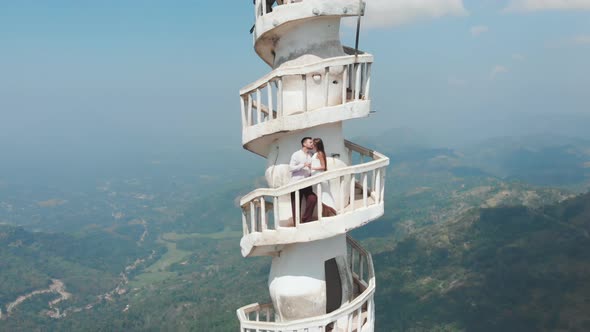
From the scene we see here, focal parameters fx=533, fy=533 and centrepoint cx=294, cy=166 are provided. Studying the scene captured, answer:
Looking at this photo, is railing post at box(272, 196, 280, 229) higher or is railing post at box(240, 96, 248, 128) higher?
railing post at box(240, 96, 248, 128)

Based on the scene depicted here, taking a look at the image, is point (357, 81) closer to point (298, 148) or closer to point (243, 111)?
point (298, 148)

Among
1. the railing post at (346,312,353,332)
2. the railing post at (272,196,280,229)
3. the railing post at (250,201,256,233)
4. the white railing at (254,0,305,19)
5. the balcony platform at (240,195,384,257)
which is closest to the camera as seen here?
the balcony platform at (240,195,384,257)

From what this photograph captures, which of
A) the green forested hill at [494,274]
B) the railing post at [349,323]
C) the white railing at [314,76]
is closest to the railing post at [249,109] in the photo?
the white railing at [314,76]

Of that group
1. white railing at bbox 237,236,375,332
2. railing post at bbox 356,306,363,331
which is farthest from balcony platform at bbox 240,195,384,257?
railing post at bbox 356,306,363,331

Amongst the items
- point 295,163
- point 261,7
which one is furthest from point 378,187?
point 261,7

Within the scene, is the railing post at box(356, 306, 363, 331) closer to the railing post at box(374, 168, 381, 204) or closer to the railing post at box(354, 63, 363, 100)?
the railing post at box(374, 168, 381, 204)

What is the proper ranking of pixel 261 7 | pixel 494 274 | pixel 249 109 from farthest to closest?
pixel 494 274 < pixel 261 7 < pixel 249 109
